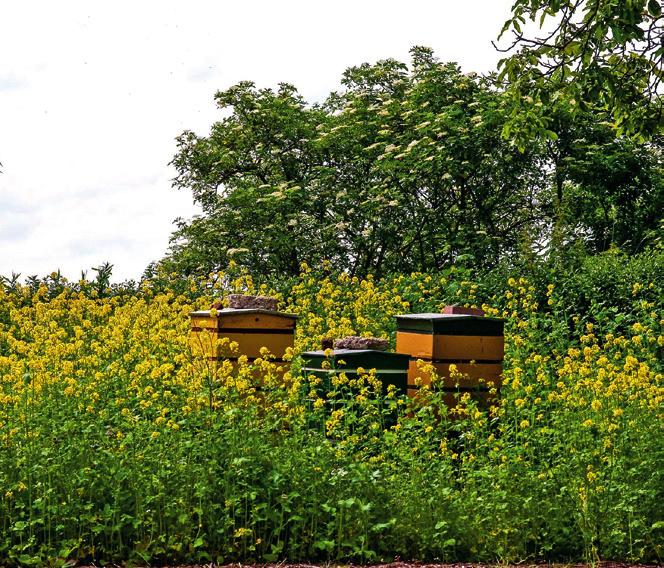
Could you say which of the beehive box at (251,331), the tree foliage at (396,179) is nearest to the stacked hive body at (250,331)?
the beehive box at (251,331)

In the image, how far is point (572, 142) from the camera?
16.5m

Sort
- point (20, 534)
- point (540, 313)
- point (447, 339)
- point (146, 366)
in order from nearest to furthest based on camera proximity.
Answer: point (20, 534), point (146, 366), point (447, 339), point (540, 313)

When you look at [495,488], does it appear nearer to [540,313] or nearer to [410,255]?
Answer: [540,313]

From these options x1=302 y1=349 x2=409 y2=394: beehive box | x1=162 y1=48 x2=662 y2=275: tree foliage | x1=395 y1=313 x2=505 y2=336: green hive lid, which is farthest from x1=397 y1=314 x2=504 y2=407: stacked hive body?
x1=162 y1=48 x2=662 y2=275: tree foliage

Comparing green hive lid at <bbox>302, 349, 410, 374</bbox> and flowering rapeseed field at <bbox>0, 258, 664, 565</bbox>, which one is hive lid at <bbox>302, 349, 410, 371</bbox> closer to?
green hive lid at <bbox>302, 349, 410, 374</bbox>

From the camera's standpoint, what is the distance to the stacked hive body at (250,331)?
7734mm

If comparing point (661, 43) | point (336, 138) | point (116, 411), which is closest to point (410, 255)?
point (336, 138)

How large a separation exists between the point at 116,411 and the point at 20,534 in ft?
6.03

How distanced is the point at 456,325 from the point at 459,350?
20cm

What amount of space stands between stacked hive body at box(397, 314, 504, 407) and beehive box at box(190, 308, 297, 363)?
1060mm

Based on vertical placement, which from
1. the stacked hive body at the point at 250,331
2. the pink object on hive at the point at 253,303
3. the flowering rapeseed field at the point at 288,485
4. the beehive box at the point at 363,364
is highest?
the pink object on hive at the point at 253,303

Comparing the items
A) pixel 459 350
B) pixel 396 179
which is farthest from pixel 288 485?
pixel 396 179

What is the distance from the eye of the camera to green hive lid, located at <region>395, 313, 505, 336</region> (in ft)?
25.3

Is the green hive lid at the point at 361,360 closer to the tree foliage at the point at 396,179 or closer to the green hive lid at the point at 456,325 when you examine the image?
the green hive lid at the point at 456,325
